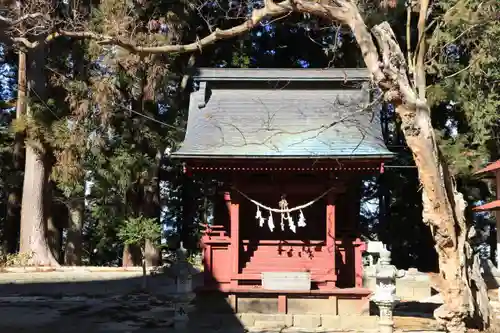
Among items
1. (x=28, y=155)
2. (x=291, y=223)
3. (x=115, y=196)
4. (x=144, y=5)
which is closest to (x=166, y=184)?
(x=115, y=196)

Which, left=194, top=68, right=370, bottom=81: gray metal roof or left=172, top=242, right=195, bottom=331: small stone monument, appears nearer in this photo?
left=172, top=242, right=195, bottom=331: small stone monument

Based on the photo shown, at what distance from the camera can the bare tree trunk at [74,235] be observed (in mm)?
22984

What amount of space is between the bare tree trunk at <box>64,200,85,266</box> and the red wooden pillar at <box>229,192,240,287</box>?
13.8 m

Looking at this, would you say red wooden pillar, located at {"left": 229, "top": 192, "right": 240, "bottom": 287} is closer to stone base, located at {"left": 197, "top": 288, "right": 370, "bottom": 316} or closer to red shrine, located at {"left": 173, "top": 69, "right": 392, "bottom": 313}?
red shrine, located at {"left": 173, "top": 69, "right": 392, "bottom": 313}

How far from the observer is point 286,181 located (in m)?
11.4

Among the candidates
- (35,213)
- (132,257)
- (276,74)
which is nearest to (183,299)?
(276,74)

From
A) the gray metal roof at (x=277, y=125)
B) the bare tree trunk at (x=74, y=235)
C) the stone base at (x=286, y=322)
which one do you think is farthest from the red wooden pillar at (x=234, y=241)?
the bare tree trunk at (x=74, y=235)

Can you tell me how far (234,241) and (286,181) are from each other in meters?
1.63

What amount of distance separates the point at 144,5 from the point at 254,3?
25.6 ft

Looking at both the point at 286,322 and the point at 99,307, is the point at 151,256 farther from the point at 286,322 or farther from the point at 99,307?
the point at 286,322

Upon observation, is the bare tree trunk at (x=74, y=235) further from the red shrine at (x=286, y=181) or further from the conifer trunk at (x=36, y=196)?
the red shrine at (x=286, y=181)

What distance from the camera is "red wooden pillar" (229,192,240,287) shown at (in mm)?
10921

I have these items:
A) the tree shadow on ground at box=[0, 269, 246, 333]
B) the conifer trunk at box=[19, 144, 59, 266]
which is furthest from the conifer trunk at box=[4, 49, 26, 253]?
the tree shadow on ground at box=[0, 269, 246, 333]

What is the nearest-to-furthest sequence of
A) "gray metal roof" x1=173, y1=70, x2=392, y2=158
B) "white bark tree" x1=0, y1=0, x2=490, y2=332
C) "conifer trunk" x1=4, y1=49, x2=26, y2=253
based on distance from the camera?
"white bark tree" x1=0, y1=0, x2=490, y2=332 → "gray metal roof" x1=173, y1=70, x2=392, y2=158 → "conifer trunk" x1=4, y1=49, x2=26, y2=253
